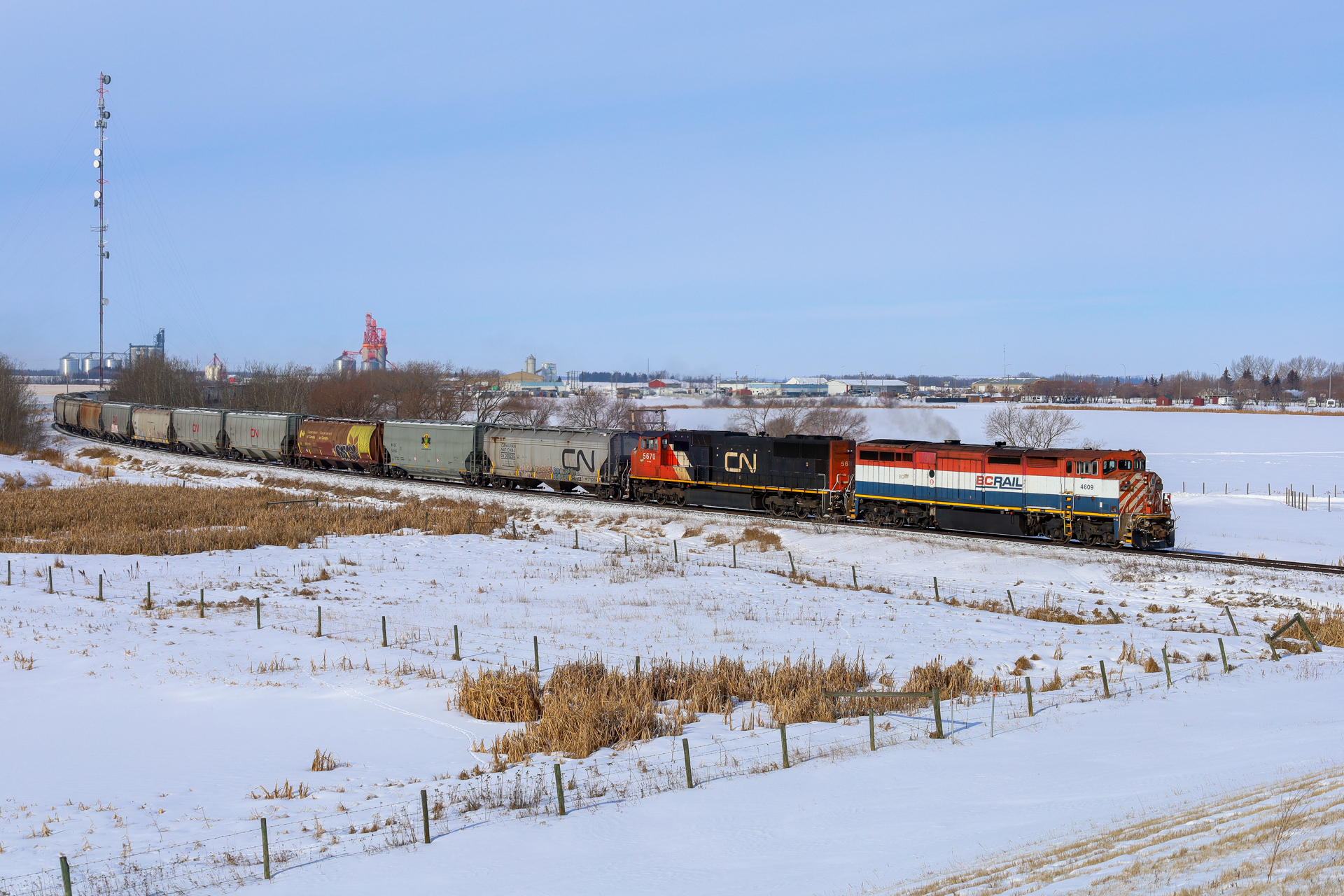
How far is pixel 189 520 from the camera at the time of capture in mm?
39375

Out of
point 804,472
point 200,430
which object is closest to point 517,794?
point 804,472

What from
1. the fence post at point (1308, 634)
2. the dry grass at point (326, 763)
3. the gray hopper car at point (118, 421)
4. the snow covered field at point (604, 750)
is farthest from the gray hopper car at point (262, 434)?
the fence post at point (1308, 634)

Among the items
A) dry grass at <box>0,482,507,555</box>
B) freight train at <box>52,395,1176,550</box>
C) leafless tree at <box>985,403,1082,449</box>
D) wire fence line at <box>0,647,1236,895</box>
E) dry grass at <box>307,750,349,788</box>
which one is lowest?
dry grass at <box>307,750,349,788</box>

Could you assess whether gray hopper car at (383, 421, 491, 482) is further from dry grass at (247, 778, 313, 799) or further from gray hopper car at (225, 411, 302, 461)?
dry grass at (247, 778, 313, 799)

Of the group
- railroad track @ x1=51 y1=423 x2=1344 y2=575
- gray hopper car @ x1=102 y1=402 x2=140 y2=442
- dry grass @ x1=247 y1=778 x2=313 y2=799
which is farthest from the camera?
gray hopper car @ x1=102 y1=402 x2=140 y2=442

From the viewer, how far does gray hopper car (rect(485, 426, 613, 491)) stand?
155 feet

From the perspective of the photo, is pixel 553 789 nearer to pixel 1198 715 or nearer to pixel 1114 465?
pixel 1198 715

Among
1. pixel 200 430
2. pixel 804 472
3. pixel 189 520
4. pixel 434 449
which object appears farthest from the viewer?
pixel 200 430

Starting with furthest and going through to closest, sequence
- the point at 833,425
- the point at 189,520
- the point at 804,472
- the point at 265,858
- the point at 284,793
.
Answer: the point at 833,425
the point at 804,472
the point at 189,520
the point at 284,793
the point at 265,858

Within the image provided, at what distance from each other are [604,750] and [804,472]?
2660 cm

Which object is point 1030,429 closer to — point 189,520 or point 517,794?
point 189,520

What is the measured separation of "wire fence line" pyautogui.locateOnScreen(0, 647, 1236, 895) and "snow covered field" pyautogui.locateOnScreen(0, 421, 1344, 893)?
0.05 m


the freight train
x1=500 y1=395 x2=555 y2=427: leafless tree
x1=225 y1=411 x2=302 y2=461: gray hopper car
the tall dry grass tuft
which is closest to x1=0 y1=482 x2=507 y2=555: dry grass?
the freight train

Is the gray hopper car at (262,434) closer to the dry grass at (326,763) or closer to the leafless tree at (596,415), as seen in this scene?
the leafless tree at (596,415)
